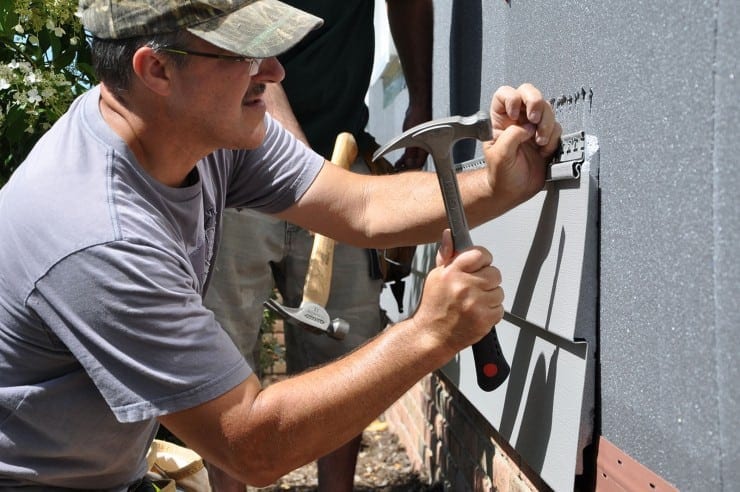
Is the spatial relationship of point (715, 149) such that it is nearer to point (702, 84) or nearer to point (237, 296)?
point (702, 84)

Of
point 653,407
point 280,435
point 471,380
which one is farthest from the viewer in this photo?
point 471,380

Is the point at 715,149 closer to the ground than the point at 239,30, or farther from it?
closer to the ground

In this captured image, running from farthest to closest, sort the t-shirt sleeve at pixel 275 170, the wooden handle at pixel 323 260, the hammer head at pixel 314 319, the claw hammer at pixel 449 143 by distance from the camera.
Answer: the wooden handle at pixel 323 260 → the hammer head at pixel 314 319 → the t-shirt sleeve at pixel 275 170 → the claw hammer at pixel 449 143

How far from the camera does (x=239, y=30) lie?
1.79m

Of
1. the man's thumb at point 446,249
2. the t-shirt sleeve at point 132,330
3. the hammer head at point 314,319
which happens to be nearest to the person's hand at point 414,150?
the hammer head at point 314,319

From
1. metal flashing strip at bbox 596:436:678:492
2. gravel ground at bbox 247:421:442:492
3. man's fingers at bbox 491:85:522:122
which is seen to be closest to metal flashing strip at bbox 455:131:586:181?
man's fingers at bbox 491:85:522:122

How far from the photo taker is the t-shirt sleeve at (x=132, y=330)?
1607 mm

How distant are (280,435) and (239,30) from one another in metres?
0.84

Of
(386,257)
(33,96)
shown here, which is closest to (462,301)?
(386,257)

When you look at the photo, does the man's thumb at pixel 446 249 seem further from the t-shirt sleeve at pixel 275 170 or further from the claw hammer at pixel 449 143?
the t-shirt sleeve at pixel 275 170

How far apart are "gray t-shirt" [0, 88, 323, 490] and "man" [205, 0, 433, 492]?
1063 millimetres

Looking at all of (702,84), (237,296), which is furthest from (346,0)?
(702,84)

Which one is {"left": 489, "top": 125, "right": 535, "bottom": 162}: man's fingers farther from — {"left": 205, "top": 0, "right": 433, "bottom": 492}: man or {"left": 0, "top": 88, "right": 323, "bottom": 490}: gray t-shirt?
{"left": 205, "top": 0, "right": 433, "bottom": 492}: man

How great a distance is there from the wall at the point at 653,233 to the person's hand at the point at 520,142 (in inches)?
2.8
